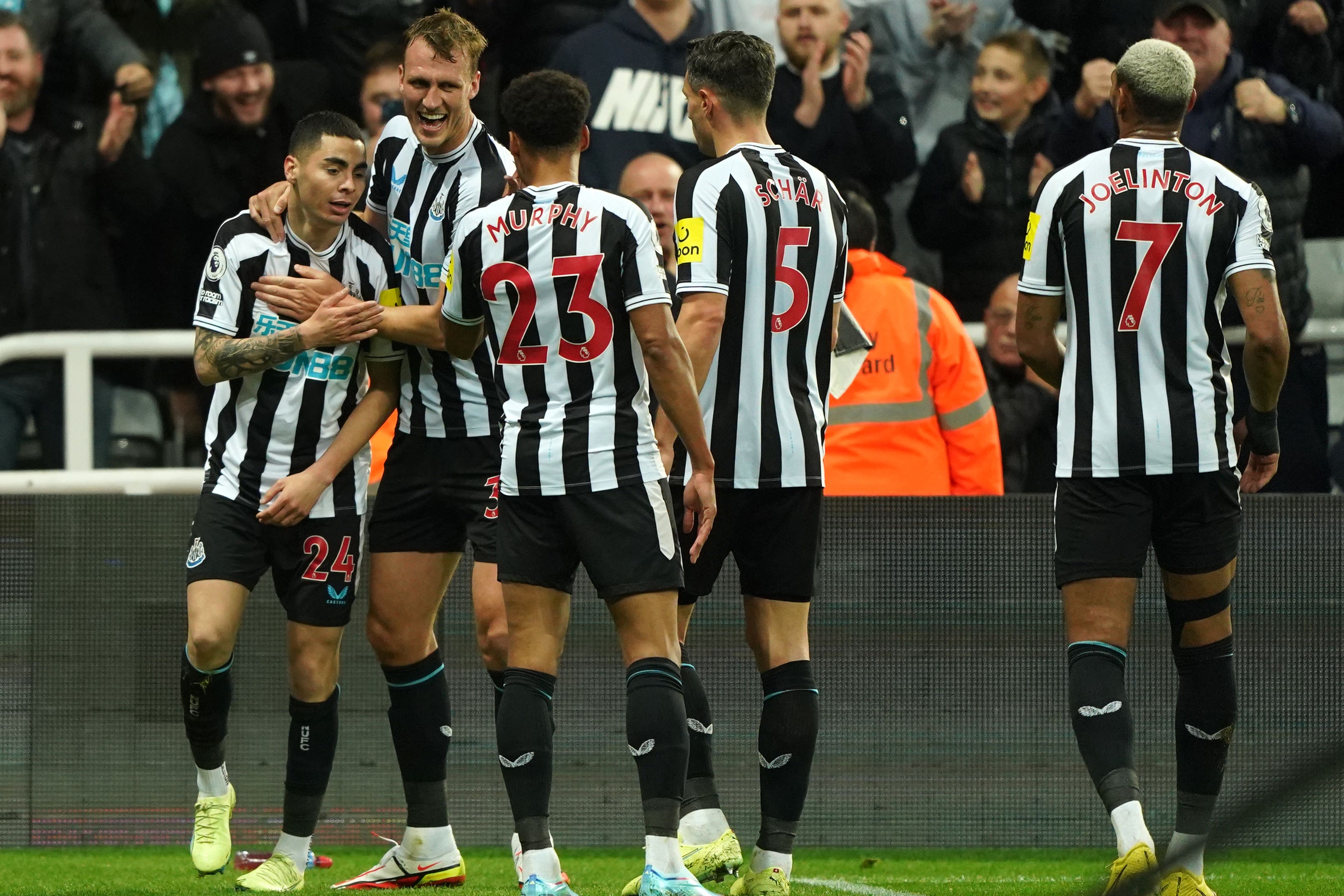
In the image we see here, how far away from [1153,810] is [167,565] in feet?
11.9

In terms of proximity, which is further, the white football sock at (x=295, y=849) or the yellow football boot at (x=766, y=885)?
the white football sock at (x=295, y=849)

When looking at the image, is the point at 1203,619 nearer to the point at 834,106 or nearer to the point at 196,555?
the point at 196,555

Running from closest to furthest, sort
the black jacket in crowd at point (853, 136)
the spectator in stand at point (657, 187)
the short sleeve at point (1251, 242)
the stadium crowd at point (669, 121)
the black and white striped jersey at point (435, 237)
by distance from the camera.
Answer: the short sleeve at point (1251, 242) < the black and white striped jersey at point (435, 237) < the spectator in stand at point (657, 187) < the stadium crowd at point (669, 121) < the black jacket in crowd at point (853, 136)

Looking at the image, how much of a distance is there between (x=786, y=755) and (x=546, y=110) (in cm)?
178

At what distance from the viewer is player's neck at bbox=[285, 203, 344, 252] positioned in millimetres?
5102

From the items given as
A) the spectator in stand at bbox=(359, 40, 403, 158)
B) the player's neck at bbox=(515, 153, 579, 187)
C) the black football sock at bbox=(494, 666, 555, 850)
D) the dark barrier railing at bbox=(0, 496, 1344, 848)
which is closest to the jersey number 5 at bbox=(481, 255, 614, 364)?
the player's neck at bbox=(515, 153, 579, 187)

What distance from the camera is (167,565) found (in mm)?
6188

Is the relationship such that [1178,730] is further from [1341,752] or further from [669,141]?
[669,141]

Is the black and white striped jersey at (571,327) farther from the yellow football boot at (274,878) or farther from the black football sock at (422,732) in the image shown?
the yellow football boot at (274,878)

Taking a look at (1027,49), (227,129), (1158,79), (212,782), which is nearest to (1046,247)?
(1158,79)

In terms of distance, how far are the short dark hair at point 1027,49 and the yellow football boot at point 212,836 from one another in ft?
16.3

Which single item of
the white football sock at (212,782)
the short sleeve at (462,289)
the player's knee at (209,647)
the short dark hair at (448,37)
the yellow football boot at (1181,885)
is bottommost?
the yellow football boot at (1181,885)

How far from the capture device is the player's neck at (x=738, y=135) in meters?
4.68

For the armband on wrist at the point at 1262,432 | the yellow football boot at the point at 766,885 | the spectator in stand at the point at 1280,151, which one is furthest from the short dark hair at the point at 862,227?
the yellow football boot at the point at 766,885
